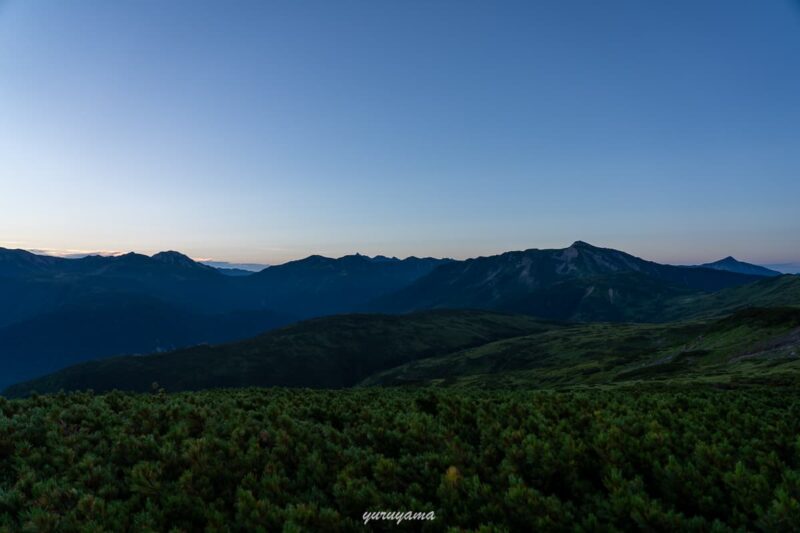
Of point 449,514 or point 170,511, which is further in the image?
point 170,511

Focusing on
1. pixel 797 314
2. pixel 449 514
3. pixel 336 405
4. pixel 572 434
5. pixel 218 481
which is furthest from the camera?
pixel 797 314

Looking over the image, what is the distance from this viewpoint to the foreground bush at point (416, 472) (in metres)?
9.37

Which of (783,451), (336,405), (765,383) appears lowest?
(765,383)

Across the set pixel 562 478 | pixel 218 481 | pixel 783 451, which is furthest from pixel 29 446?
pixel 783 451

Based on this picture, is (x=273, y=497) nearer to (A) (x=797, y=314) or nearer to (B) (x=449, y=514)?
(B) (x=449, y=514)

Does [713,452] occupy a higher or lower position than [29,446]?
higher

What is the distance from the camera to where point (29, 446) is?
14719 millimetres

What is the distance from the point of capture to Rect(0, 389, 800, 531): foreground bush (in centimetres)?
937

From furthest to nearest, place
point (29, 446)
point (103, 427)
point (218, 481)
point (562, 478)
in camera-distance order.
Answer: point (103, 427), point (29, 446), point (218, 481), point (562, 478)

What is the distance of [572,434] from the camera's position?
43.5 feet

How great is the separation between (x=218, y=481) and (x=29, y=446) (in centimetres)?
812

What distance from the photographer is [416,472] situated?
11664 mm

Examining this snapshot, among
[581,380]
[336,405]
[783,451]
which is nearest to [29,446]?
[336,405]

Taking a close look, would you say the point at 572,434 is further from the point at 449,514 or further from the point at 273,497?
the point at 273,497
